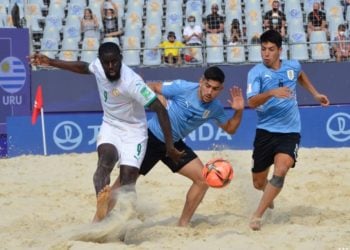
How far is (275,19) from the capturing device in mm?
15094

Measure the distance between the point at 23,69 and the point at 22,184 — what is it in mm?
4115

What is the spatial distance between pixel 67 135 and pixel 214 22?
4150mm

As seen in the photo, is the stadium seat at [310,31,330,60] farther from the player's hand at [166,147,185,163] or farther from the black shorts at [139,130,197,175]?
the player's hand at [166,147,185,163]

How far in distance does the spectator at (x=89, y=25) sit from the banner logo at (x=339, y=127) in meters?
5.14

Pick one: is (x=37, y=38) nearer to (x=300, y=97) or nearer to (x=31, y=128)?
(x=31, y=128)

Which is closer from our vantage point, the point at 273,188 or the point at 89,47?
the point at 273,188

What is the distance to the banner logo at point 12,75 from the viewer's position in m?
12.9

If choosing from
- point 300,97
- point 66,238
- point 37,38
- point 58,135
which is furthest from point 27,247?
point 37,38

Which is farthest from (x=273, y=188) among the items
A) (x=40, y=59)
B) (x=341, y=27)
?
(x=341, y=27)

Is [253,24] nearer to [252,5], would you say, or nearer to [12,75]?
[252,5]

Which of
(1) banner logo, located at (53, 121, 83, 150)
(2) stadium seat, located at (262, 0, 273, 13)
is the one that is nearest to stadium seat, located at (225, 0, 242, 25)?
(2) stadium seat, located at (262, 0, 273, 13)

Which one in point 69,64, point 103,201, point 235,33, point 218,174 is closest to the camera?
point 103,201

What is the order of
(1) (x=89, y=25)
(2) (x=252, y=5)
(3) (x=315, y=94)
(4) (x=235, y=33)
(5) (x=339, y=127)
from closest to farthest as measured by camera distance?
(3) (x=315, y=94) < (5) (x=339, y=127) < (4) (x=235, y=33) < (1) (x=89, y=25) < (2) (x=252, y=5)

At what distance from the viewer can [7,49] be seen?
1297 centimetres
